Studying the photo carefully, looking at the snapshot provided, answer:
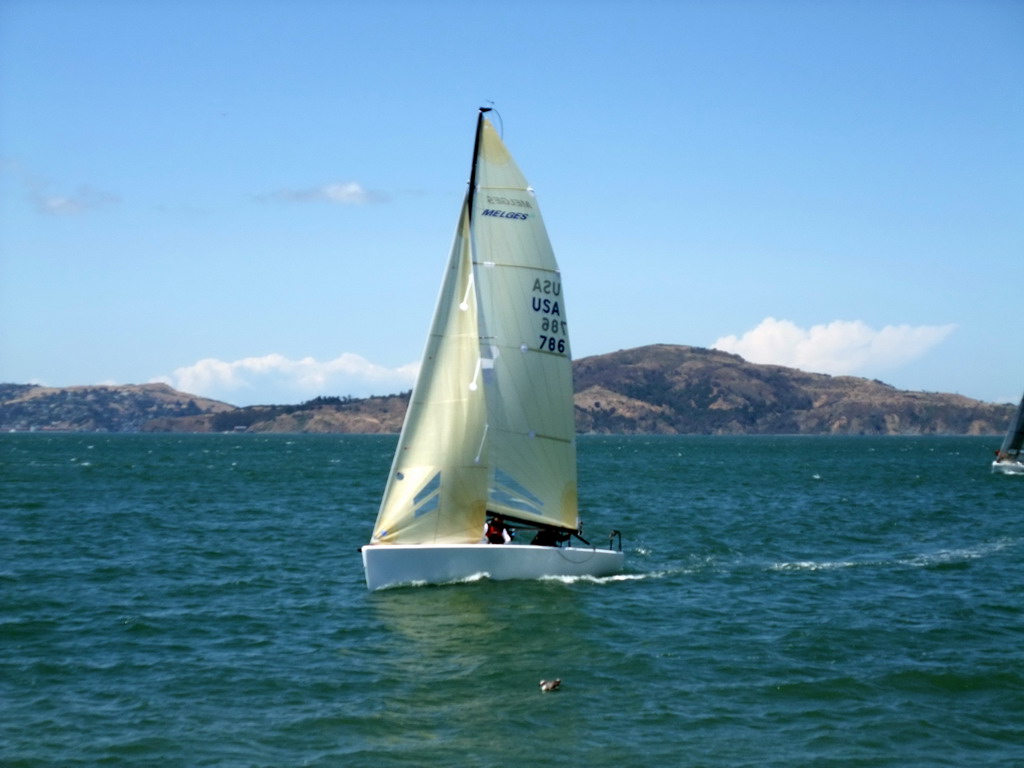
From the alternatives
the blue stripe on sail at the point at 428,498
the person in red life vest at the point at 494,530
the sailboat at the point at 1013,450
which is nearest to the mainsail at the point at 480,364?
the blue stripe on sail at the point at 428,498

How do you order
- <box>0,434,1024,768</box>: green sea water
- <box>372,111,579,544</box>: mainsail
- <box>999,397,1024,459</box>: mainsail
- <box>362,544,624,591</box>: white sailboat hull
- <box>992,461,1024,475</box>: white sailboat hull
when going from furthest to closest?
<box>999,397,1024,459</box>: mainsail, <box>992,461,1024,475</box>: white sailboat hull, <box>372,111,579,544</box>: mainsail, <box>362,544,624,591</box>: white sailboat hull, <box>0,434,1024,768</box>: green sea water

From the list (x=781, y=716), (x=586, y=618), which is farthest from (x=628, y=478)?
(x=781, y=716)

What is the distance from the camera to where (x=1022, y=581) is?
1377 inches

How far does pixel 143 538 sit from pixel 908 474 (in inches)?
2860

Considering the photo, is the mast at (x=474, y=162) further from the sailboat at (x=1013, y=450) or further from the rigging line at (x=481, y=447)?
the sailboat at (x=1013, y=450)

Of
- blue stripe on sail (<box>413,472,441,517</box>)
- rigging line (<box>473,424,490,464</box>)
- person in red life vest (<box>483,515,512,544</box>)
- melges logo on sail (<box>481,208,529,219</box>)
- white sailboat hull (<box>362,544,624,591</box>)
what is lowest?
white sailboat hull (<box>362,544,624,591</box>)

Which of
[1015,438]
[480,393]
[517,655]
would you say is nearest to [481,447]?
[480,393]

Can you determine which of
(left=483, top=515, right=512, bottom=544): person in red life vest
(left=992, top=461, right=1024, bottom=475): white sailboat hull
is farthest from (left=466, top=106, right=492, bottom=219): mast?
(left=992, top=461, right=1024, bottom=475): white sailboat hull

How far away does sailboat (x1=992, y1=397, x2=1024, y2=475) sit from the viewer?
97938 millimetres

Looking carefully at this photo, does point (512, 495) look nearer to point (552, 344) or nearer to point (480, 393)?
point (480, 393)

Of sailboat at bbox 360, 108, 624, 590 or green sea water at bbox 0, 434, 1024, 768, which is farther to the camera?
sailboat at bbox 360, 108, 624, 590

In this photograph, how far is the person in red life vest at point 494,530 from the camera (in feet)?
106

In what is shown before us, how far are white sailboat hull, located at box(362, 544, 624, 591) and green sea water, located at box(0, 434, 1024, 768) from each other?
0.46 meters

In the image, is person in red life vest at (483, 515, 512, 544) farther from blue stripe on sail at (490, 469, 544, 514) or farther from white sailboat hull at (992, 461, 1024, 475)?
white sailboat hull at (992, 461, 1024, 475)
